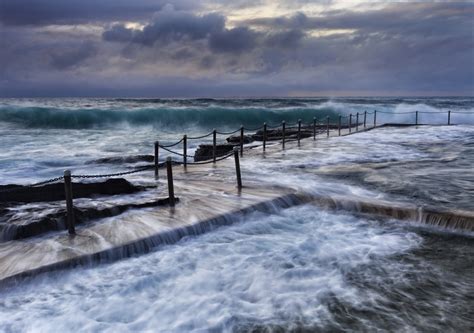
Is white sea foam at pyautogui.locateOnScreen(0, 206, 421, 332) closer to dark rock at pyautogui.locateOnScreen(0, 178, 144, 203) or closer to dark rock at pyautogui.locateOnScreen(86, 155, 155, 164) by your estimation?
dark rock at pyautogui.locateOnScreen(0, 178, 144, 203)

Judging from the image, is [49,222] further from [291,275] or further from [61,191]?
[291,275]

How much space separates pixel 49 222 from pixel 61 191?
2.47 metres

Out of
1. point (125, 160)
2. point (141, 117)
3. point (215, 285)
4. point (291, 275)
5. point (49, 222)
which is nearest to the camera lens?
point (215, 285)

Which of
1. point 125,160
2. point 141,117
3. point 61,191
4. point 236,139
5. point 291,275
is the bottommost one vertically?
point 141,117

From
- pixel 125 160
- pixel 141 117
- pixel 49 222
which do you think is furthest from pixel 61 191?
pixel 141 117

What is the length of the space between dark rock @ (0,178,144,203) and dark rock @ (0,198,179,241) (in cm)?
156

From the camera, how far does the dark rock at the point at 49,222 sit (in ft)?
21.5

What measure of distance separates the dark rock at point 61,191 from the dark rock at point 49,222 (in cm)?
156

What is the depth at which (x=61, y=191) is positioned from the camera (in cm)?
917

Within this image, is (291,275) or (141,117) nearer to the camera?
(291,275)

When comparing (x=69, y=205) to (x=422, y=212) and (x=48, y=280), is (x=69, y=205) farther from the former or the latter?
(x=422, y=212)

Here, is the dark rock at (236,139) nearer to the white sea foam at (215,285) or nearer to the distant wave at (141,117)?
the white sea foam at (215,285)

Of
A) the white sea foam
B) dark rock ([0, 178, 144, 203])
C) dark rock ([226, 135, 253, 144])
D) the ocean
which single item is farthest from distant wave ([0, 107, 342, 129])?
the white sea foam

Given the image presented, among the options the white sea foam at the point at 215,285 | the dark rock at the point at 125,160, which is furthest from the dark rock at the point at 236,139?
the white sea foam at the point at 215,285
